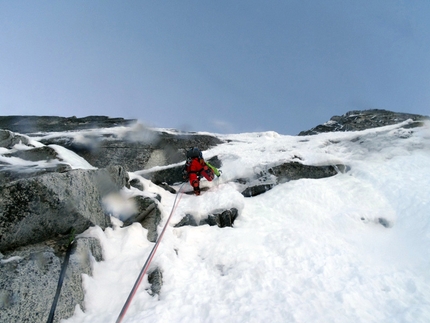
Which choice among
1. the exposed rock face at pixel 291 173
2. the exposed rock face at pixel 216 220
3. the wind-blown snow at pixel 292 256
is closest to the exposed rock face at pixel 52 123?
the wind-blown snow at pixel 292 256

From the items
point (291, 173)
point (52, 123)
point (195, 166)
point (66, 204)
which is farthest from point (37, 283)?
point (52, 123)

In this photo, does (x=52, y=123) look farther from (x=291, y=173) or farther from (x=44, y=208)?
(x=44, y=208)

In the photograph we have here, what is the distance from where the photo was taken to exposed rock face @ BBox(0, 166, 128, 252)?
4879 millimetres

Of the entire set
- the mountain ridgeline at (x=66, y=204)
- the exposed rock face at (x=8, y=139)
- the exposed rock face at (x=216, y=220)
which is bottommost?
the exposed rock face at (x=216, y=220)

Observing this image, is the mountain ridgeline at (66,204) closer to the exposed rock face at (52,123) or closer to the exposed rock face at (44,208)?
the exposed rock face at (44,208)

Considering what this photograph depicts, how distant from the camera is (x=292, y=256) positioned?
6.63 metres

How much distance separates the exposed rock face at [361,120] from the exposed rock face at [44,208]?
20.7m

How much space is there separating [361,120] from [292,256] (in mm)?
20086

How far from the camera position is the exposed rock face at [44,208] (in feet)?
16.0

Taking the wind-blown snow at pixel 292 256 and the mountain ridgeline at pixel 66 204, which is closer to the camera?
the mountain ridgeline at pixel 66 204

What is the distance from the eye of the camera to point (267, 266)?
6238mm

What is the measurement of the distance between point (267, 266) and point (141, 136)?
1354 cm

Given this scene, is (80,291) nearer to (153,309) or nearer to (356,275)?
(153,309)

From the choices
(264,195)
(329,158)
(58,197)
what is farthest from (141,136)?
(58,197)
